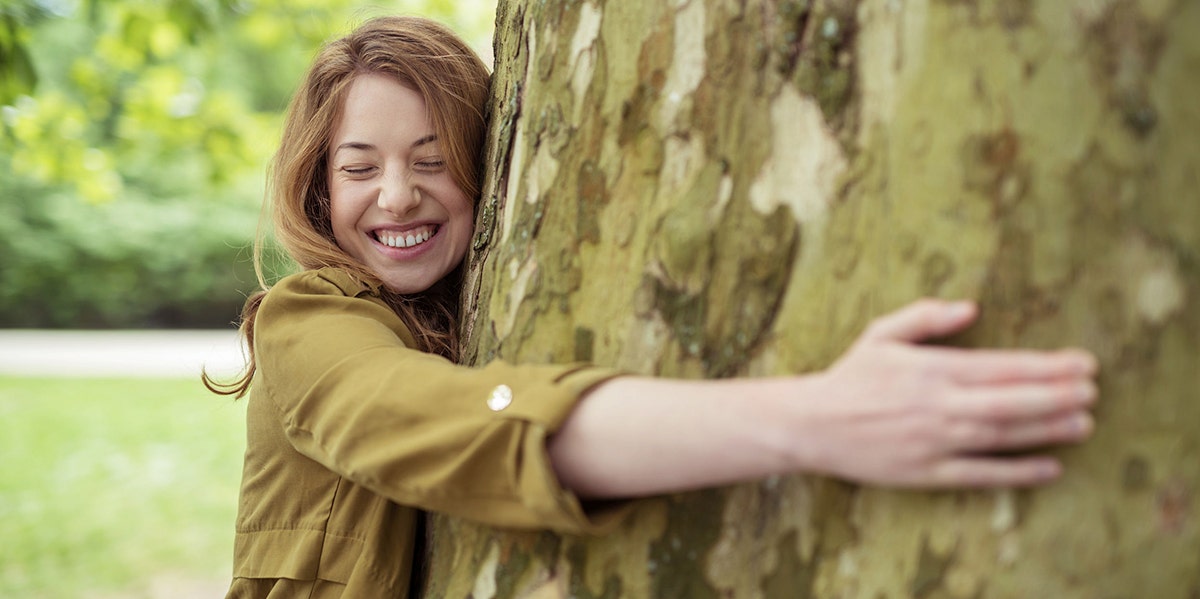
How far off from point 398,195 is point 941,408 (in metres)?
1.31

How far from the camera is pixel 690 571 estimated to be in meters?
1.39

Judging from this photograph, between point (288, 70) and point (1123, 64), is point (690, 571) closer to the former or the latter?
point (1123, 64)

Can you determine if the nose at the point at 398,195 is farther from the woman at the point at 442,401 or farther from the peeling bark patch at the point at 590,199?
the peeling bark patch at the point at 590,199

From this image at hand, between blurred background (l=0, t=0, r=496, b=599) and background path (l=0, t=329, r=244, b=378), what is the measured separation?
7cm

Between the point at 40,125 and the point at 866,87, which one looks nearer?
the point at 866,87

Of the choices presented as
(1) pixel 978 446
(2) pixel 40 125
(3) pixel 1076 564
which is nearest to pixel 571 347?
(1) pixel 978 446

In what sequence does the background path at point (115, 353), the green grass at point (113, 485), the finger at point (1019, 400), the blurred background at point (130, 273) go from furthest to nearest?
the background path at point (115, 353)
the green grass at point (113, 485)
the blurred background at point (130, 273)
the finger at point (1019, 400)

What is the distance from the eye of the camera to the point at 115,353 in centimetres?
1588

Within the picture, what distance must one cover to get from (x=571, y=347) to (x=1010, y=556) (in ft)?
2.20

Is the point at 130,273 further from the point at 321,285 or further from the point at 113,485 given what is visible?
the point at 321,285

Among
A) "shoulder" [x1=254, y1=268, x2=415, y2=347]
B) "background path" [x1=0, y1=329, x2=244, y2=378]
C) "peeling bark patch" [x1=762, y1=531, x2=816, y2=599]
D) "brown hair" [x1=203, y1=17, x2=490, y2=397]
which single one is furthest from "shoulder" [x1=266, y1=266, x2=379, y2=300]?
"background path" [x1=0, y1=329, x2=244, y2=378]

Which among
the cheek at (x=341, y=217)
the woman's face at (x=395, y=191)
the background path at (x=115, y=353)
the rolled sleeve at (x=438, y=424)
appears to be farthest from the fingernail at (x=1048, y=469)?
the background path at (x=115, y=353)

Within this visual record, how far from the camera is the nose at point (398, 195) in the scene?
6.87ft

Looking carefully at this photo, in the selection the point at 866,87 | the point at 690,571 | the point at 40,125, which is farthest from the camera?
the point at 40,125
